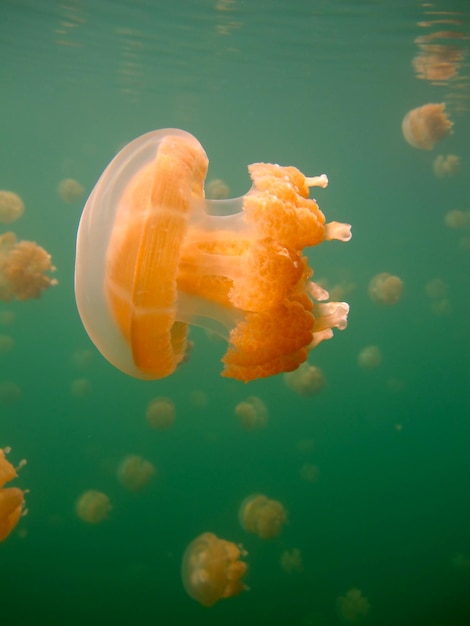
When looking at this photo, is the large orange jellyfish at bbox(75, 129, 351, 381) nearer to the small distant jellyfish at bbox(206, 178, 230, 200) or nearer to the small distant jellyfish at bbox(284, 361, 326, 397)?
the small distant jellyfish at bbox(284, 361, 326, 397)

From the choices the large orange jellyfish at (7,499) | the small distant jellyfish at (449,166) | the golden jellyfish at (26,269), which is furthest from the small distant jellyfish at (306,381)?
the small distant jellyfish at (449,166)

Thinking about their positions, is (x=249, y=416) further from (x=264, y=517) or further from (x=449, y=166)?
(x=449, y=166)

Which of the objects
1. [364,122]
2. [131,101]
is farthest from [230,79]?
[364,122]

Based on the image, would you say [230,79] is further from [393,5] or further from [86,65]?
[393,5]

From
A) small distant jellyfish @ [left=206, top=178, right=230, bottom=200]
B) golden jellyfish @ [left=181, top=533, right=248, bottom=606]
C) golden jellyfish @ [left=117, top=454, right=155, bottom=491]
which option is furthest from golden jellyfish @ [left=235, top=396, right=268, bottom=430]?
small distant jellyfish @ [left=206, top=178, right=230, bottom=200]

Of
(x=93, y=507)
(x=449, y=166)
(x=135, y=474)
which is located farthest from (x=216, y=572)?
(x=449, y=166)
